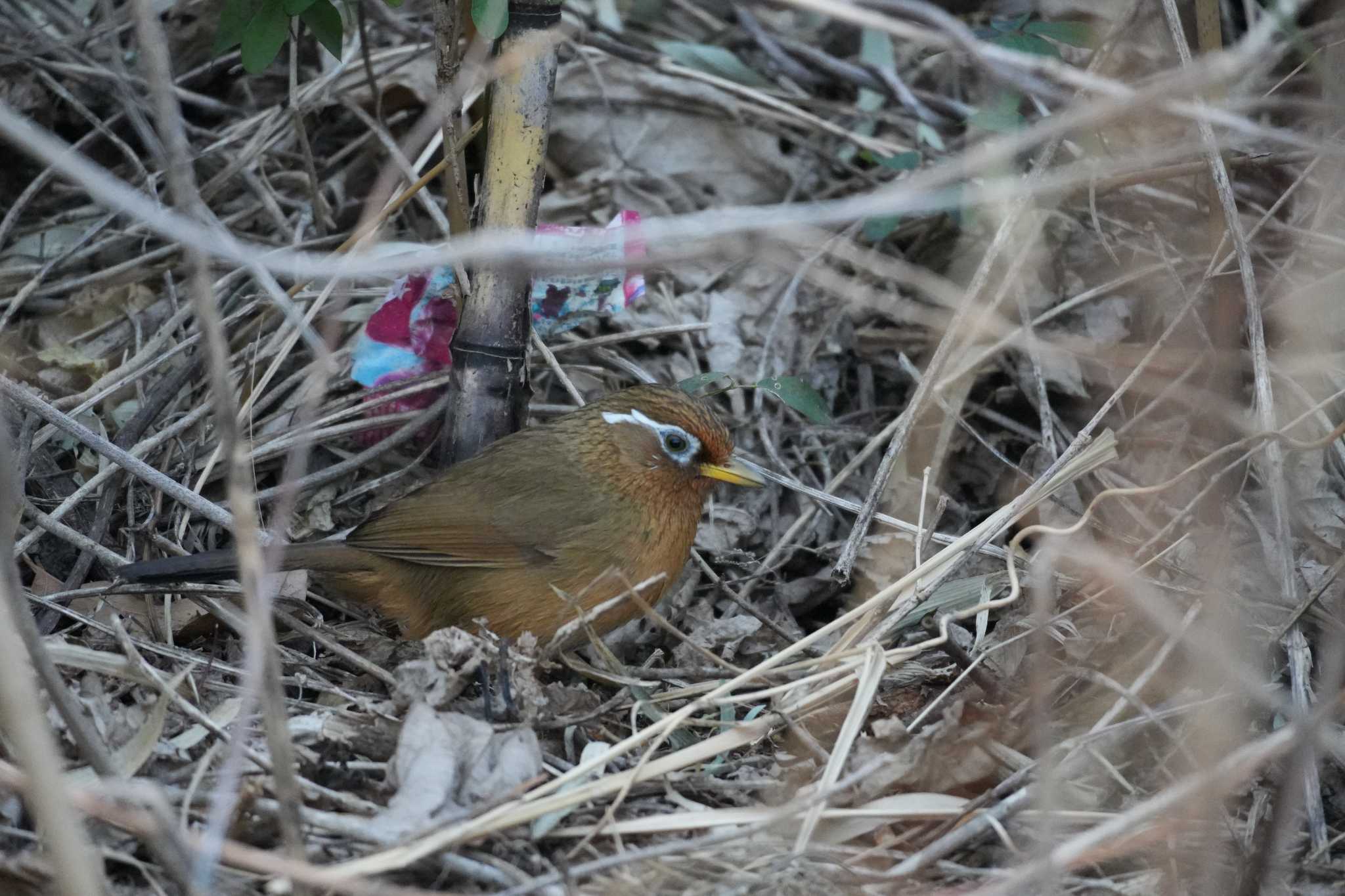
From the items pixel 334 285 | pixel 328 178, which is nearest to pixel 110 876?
pixel 334 285

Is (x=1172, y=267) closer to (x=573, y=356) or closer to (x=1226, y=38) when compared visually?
(x=1226, y=38)

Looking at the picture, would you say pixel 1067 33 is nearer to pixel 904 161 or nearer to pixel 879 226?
pixel 904 161

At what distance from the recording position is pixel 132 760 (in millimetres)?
3262

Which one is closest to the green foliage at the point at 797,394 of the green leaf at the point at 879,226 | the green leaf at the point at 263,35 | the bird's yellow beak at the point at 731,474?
the bird's yellow beak at the point at 731,474

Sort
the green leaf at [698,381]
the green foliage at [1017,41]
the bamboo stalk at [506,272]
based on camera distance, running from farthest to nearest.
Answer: the green foliage at [1017,41] → the green leaf at [698,381] → the bamboo stalk at [506,272]

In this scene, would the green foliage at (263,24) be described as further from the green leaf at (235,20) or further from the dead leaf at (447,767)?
the dead leaf at (447,767)

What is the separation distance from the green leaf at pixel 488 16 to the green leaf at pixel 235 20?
110cm

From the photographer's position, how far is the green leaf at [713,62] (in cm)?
645

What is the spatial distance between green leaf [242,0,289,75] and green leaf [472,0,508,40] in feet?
3.26

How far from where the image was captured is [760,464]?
5.35 meters

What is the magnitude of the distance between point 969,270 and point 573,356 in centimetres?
184

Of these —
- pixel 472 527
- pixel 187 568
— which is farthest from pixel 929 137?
pixel 187 568

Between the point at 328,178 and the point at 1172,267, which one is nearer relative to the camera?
the point at 1172,267

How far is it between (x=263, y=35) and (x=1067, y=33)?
310 centimetres
